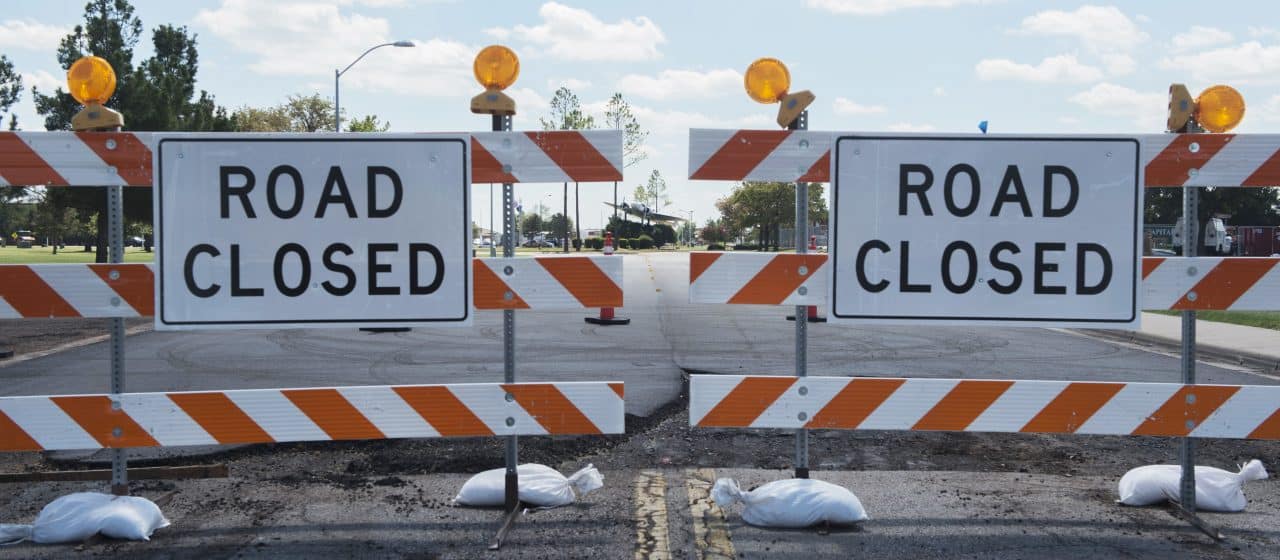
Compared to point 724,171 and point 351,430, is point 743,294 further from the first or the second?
point 351,430

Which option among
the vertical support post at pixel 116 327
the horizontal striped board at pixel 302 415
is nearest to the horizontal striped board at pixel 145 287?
the vertical support post at pixel 116 327

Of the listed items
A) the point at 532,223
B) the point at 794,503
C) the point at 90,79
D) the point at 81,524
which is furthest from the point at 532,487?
the point at 532,223

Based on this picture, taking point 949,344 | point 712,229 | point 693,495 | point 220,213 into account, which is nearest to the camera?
point 220,213

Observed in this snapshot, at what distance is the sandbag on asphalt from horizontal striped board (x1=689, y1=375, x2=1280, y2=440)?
2585 millimetres

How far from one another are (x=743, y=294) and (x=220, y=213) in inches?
97.5

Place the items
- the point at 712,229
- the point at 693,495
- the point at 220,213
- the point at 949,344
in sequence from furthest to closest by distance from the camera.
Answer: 1. the point at 712,229
2. the point at 949,344
3. the point at 693,495
4. the point at 220,213

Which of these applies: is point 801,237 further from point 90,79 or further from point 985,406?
point 90,79

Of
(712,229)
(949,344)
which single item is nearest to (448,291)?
(949,344)

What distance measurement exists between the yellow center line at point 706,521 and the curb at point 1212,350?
9161 mm

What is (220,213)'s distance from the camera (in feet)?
14.8

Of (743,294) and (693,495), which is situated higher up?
(743,294)

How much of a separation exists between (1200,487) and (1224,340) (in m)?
10.7

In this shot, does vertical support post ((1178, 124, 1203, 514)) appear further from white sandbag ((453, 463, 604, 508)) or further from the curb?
the curb

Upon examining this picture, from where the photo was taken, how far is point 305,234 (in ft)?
14.7
